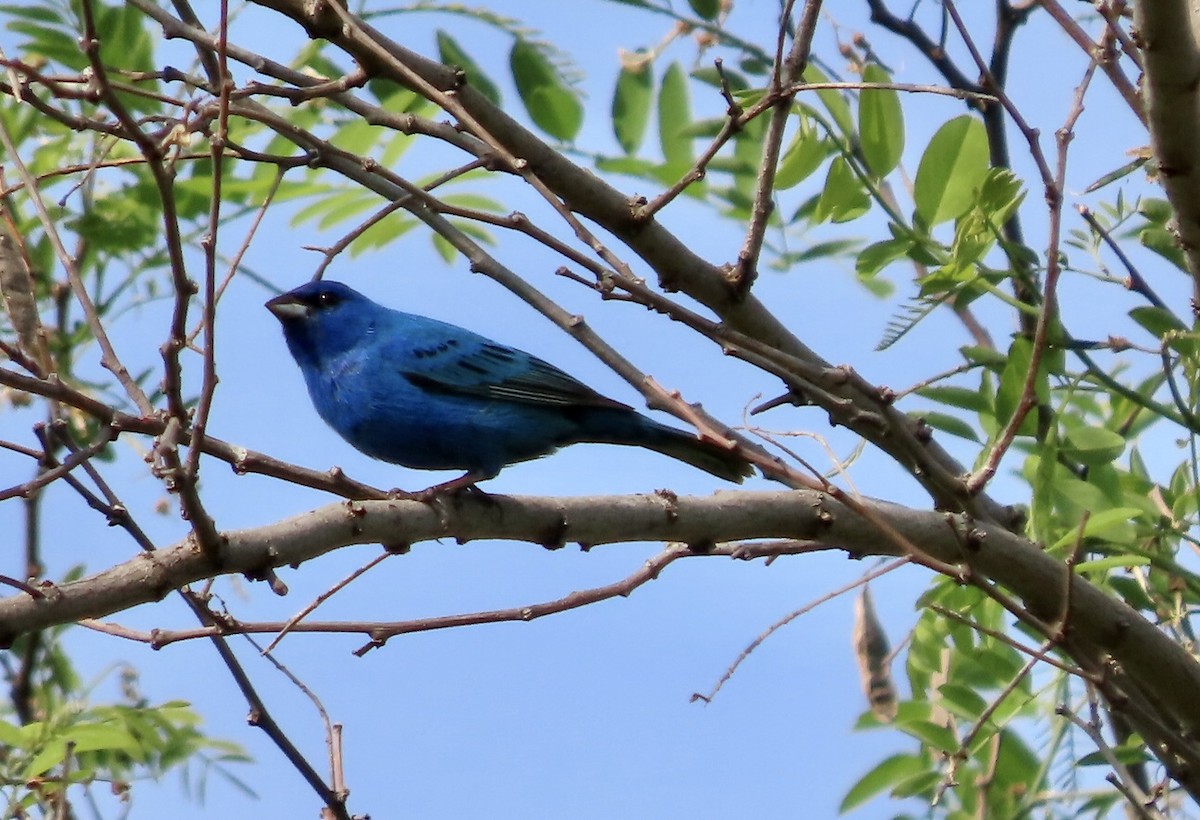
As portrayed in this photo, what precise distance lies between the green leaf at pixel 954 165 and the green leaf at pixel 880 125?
12cm

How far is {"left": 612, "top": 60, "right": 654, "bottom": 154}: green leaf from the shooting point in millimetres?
4168

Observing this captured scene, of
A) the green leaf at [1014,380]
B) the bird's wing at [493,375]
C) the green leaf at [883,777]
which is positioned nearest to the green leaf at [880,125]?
the green leaf at [1014,380]

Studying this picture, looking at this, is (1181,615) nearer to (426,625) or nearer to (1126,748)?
(1126,748)

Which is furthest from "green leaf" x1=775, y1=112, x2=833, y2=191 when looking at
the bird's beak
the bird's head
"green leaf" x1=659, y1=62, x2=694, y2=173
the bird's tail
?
the bird's beak

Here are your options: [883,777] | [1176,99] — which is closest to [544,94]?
[1176,99]

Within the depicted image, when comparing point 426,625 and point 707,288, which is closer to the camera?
point 426,625

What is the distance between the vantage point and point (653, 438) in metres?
4.77

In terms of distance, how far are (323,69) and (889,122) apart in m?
2.06

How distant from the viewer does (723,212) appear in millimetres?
4324

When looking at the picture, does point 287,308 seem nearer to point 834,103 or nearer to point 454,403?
point 454,403

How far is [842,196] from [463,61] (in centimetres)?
137

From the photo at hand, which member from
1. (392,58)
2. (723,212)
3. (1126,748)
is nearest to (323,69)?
(723,212)

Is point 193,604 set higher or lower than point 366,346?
lower

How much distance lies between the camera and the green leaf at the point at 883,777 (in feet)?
13.6
